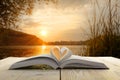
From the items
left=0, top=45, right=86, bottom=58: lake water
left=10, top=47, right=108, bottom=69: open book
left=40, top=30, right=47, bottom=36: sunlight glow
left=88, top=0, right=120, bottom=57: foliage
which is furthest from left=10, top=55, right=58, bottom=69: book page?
left=40, top=30, right=47, bottom=36: sunlight glow

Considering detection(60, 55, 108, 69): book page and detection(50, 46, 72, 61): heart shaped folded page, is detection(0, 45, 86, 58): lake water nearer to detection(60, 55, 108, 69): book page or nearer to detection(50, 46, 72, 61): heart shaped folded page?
detection(50, 46, 72, 61): heart shaped folded page

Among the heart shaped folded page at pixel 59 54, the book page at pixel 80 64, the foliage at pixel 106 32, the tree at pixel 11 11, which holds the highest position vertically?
the tree at pixel 11 11

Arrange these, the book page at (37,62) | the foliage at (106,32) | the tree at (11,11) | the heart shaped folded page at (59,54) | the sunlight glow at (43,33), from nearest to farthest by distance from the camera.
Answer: the book page at (37,62) → the heart shaped folded page at (59,54) → the foliage at (106,32) → the tree at (11,11) → the sunlight glow at (43,33)

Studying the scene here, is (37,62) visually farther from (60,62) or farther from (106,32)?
(106,32)

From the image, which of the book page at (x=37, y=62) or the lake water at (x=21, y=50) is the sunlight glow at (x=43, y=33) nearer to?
the lake water at (x=21, y=50)

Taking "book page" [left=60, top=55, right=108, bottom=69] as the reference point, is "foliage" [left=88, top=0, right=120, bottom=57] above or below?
above

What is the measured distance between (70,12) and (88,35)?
113cm

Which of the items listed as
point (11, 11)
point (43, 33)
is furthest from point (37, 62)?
point (43, 33)

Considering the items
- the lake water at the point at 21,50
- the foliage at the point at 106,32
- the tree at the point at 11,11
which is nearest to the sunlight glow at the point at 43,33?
the lake water at the point at 21,50

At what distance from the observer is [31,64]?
1501mm

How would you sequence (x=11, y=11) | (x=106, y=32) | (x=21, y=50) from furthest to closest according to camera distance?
(x=21, y=50) < (x=11, y=11) < (x=106, y=32)

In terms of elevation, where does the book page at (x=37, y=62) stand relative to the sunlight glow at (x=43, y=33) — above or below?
below

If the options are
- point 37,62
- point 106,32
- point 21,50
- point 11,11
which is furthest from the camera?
point 21,50

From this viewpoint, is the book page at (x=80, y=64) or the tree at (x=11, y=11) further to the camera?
the tree at (x=11, y=11)
